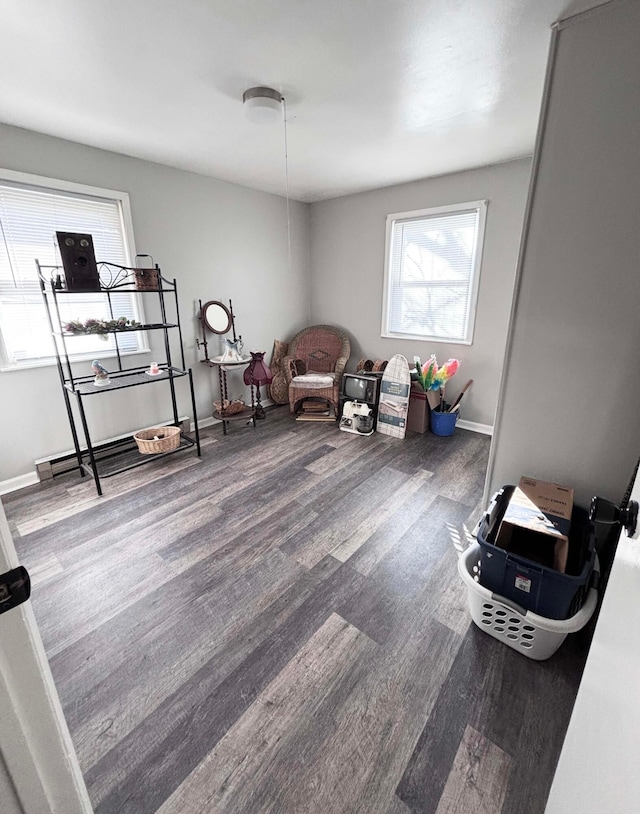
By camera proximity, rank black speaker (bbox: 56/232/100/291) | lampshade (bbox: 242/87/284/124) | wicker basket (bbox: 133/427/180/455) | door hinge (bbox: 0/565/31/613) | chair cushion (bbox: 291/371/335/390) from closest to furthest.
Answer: door hinge (bbox: 0/565/31/613) < lampshade (bbox: 242/87/284/124) < black speaker (bbox: 56/232/100/291) < wicker basket (bbox: 133/427/180/455) < chair cushion (bbox: 291/371/335/390)

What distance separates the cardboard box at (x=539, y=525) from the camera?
4.57 ft

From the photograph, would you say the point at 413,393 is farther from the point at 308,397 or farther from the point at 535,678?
the point at 535,678

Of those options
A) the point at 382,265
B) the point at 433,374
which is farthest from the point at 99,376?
the point at 382,265

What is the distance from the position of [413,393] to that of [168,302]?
2472mm

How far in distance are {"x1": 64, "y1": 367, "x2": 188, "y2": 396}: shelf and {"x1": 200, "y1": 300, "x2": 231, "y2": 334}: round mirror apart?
2.40ft

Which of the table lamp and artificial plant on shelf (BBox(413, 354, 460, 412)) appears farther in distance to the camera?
the table lamp

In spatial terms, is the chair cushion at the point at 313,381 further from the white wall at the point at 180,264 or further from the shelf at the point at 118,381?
the shelf at the point at 118,381

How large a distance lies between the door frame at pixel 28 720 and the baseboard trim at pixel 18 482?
2639 millimetres

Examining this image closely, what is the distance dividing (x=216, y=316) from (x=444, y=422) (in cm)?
251

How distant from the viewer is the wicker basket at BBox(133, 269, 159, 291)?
276 centimetres

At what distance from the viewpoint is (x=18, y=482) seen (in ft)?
8.71

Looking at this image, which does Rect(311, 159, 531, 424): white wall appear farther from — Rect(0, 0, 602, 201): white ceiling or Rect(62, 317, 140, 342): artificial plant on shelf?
Rect(62, 317, 140, 342): artificial plant on shelf

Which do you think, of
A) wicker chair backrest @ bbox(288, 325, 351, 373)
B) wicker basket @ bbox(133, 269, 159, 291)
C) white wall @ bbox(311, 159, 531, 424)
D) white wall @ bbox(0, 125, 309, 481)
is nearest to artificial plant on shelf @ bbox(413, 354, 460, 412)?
white wall @ bbox(311, 159, 531, 424)

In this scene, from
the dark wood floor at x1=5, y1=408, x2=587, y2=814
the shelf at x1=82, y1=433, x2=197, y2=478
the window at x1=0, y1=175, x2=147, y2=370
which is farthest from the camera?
the shelf at x1=82, y1=433, x2=197, y2=478
